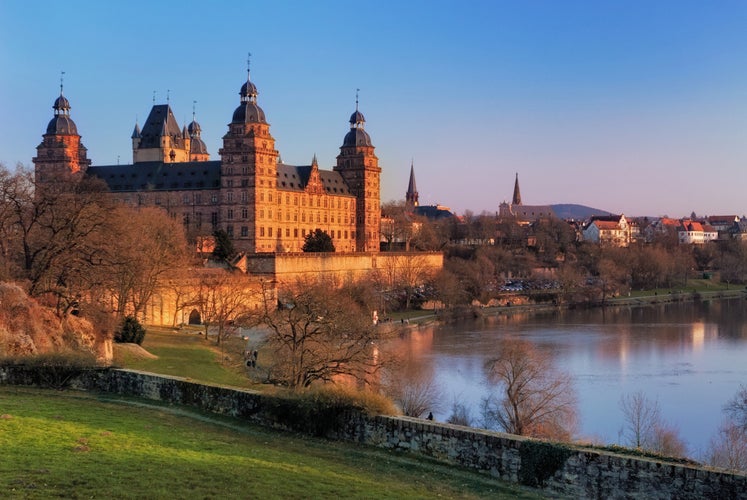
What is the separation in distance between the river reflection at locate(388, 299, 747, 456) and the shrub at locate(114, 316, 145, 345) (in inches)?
532

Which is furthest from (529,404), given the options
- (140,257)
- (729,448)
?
(140,257)

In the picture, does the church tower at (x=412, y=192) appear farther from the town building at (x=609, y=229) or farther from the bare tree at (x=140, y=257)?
the bare tree at (x=140, y=257)

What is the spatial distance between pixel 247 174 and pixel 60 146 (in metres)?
23.3

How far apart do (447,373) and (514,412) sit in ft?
40.3

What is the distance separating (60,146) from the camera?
85.8 m

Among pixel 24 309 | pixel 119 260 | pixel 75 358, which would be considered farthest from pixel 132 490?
pixel 119 260

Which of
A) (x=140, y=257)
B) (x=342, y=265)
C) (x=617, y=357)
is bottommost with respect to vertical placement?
(x=617, y=357)

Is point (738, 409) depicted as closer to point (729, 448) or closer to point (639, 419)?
point (639, 419)

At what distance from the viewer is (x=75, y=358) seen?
21.2 meters

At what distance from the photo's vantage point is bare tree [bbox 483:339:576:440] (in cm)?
2691

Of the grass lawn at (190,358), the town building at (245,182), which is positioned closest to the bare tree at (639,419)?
the grass lawn at (190,358)

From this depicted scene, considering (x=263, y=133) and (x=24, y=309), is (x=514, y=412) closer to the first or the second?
(x=24, y=309)

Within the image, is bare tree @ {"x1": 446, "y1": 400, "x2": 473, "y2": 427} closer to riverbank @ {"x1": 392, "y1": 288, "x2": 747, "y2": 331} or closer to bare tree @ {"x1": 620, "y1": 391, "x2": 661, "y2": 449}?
bare tree @ {"x1": 620, "y1": 391, "x2": 661, "y2": 449}

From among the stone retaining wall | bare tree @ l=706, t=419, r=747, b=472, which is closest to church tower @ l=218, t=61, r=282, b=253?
bare tree @ l=706, t=419, r=747, b=472
